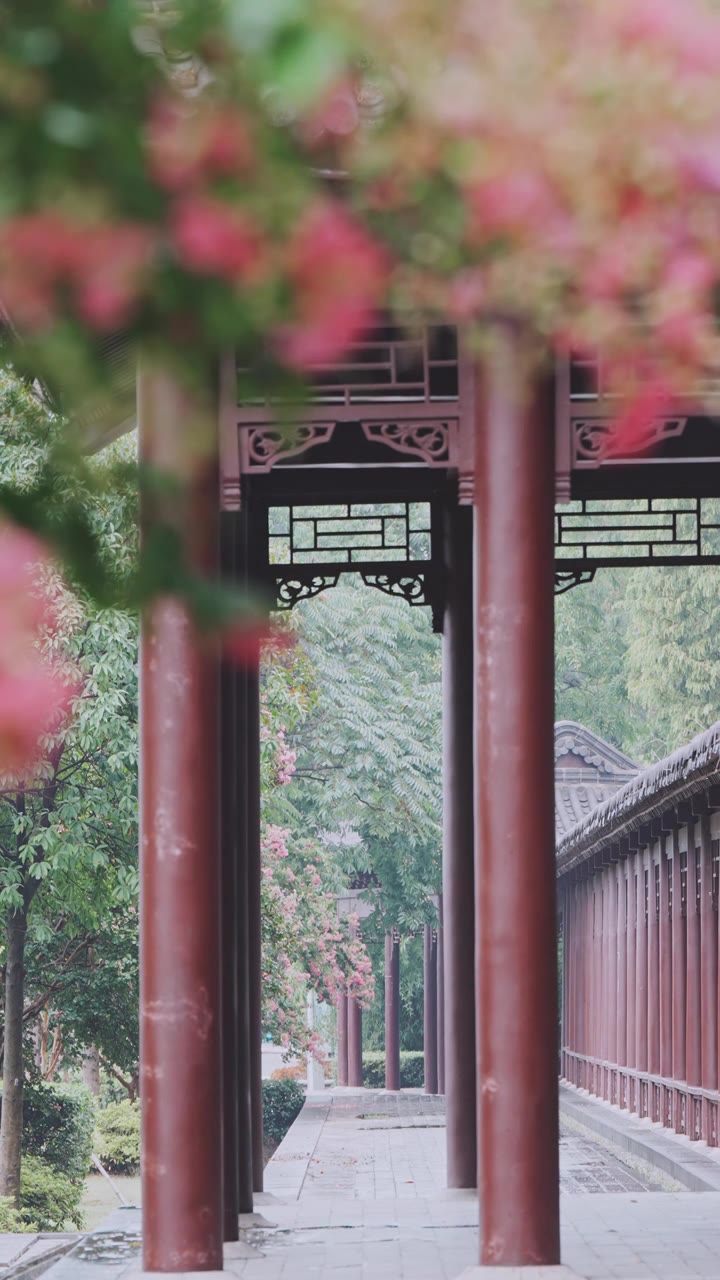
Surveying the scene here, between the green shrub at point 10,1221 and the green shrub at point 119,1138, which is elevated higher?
the green shrub at point 10,1221

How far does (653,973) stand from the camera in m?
16.1

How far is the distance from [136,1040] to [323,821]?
1024 cm

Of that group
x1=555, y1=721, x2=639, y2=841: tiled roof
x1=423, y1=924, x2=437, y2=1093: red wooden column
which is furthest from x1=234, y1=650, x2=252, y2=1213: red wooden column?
x1=555, y1=721, x2=639, y2=841: tiled roof

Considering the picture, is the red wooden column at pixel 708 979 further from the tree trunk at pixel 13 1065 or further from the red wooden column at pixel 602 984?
the red wooden column at pixel 602 984

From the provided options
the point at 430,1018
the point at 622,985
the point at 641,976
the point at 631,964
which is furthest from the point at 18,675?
the point at 430,1018

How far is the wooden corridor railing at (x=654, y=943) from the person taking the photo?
13.1 metres

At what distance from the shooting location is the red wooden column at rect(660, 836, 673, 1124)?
15.1 m

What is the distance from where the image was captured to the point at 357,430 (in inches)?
334

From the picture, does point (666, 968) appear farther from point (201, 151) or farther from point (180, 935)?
point (201, 151)

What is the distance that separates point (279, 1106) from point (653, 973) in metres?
6.85

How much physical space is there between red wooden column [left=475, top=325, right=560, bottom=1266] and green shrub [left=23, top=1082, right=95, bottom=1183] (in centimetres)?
1036

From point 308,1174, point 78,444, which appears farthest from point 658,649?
point 78,444

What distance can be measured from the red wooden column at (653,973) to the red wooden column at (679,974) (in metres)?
0.91

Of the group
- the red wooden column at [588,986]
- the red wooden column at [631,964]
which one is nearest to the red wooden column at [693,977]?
the red wooden column at [631,964]
